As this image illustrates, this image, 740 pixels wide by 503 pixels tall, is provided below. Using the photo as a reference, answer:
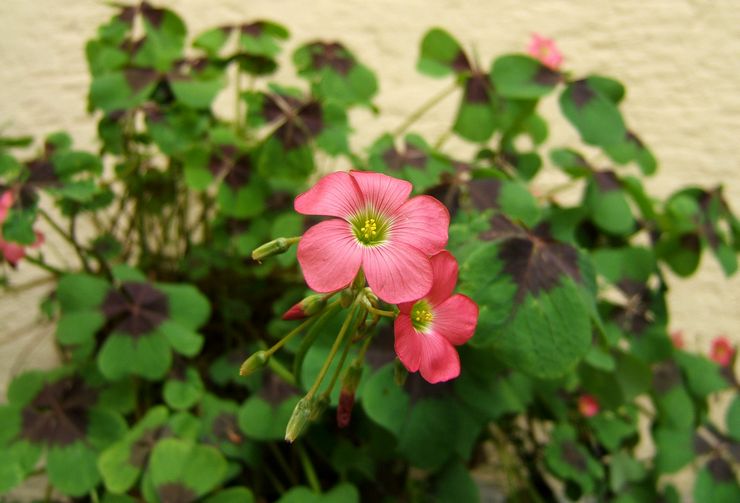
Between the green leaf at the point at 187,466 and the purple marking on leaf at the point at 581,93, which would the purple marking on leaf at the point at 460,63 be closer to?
the purple marking on leaf at the point at 581,93

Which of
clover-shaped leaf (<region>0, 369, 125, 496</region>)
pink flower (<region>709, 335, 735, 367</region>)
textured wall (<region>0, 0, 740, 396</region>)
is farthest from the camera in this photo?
textured wall (<region>0, 0, 740, 396</region>)

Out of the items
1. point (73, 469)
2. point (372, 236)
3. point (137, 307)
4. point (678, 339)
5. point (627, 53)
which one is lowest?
point (678, 339)

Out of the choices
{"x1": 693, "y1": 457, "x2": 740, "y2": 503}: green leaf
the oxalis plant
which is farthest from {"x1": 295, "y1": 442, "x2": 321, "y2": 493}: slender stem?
{"x1": 693, "y1": 457, "x2": 740, "y2": 503}: green leaf

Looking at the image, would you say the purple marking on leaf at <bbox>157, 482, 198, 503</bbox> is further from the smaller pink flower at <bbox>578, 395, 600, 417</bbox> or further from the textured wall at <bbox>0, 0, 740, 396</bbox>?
the textured wall at <bbox>0, 0, 740, 396</bbox>

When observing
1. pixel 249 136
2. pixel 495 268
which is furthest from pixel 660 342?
pixel 249 136

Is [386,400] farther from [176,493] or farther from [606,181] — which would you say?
[606,181]

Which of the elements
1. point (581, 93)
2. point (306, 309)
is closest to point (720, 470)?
point (581, 93)
